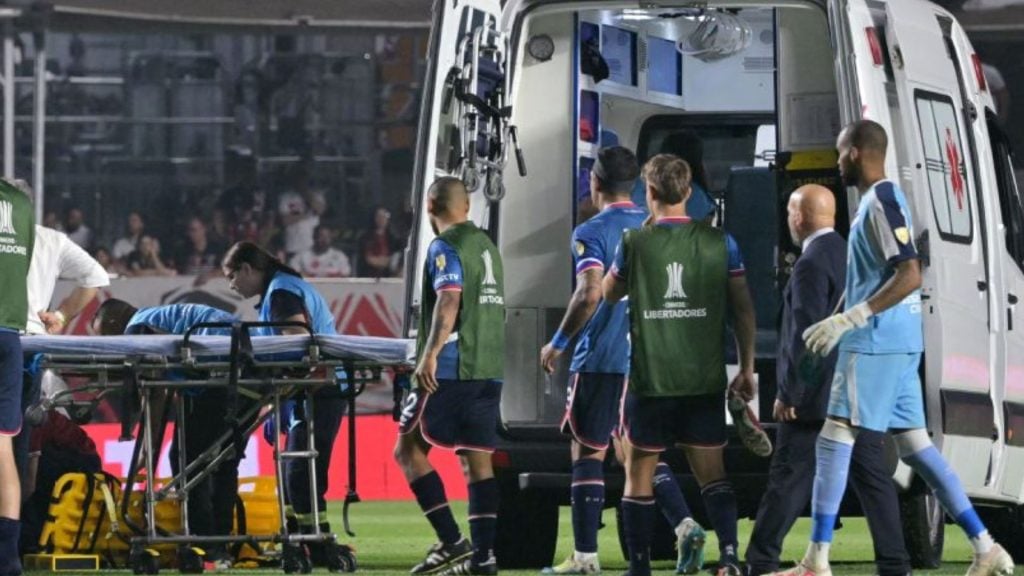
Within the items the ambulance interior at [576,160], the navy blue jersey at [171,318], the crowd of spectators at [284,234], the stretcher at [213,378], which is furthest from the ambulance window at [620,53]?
the crowd of spectators at [284,234]

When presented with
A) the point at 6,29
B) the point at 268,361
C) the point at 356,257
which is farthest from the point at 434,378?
the point at 356,257

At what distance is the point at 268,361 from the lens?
357 inches

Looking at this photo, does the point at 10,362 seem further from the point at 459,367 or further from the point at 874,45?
the point at 874,45

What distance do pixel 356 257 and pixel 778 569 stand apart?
14409 mm

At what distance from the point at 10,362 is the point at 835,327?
2.95m

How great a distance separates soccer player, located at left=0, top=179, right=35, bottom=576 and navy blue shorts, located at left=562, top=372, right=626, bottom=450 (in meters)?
2.06

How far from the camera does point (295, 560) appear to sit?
30.9 ft

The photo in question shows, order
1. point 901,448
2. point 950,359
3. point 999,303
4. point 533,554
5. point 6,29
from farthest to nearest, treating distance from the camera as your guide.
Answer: point 6,29, point 533,554, point 999,303, point 950,359, point 901,448

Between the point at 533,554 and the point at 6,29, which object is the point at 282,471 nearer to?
the point at 533,554

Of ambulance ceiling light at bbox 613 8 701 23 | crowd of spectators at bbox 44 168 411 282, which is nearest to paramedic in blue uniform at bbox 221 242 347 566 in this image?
ambulance ceiling light at bbox 613 8 701 23

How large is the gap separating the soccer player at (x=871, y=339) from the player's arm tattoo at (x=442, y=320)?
1.65m

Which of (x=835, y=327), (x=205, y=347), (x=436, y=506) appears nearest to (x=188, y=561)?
(x=205, y=347)

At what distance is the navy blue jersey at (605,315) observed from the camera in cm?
892

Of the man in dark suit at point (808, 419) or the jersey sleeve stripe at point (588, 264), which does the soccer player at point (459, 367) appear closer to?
the jersey sleeve stripe at point (588, 264)
